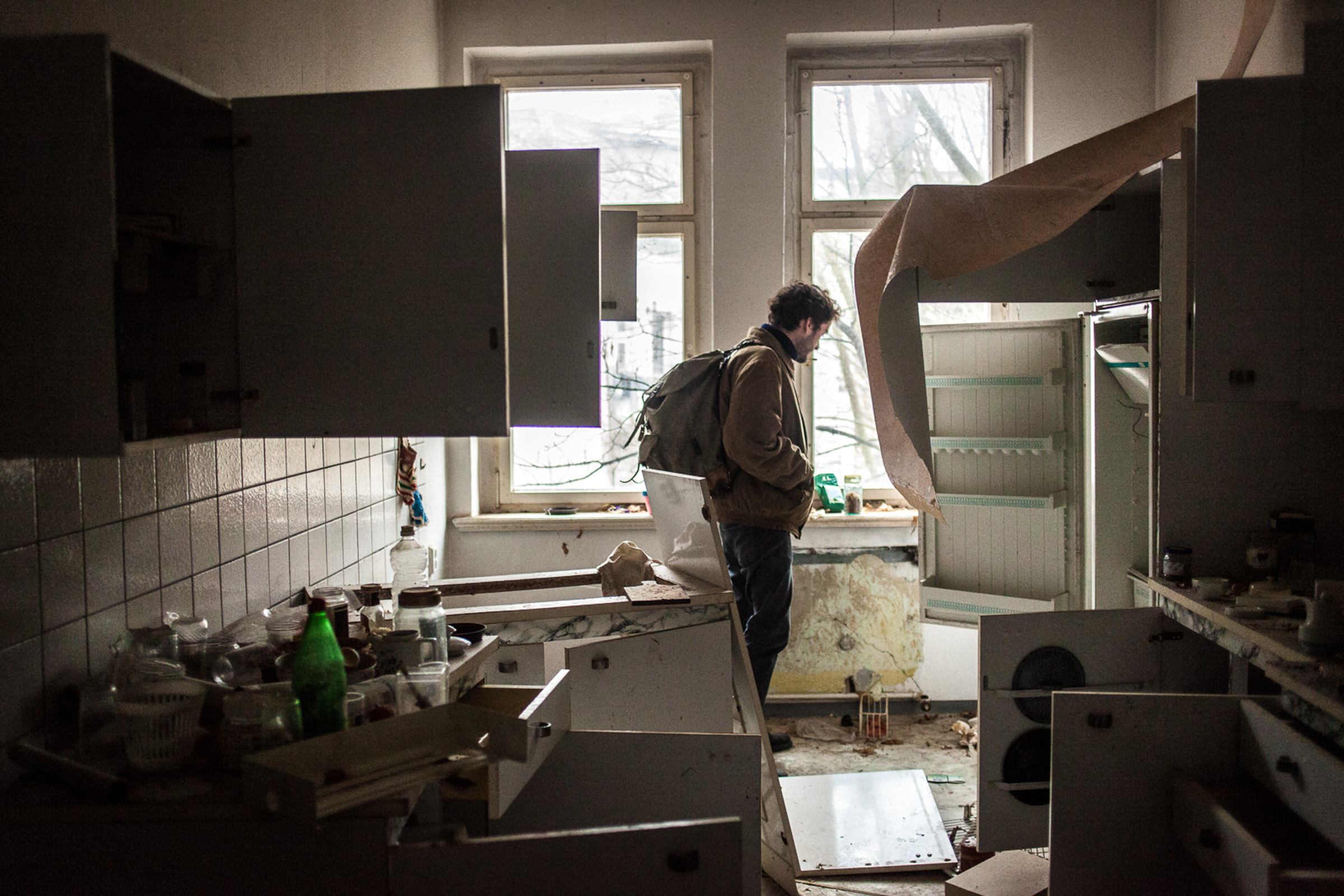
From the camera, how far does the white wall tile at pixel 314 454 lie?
8.46 feet

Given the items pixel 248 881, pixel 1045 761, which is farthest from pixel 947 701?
pixel 248 881

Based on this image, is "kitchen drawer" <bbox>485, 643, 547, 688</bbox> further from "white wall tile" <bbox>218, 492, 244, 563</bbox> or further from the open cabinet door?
the open cabinet door

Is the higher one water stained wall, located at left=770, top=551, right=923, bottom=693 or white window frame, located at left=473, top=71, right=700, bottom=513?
white window frame, located at left=473, top=71, right=700, bottom=513

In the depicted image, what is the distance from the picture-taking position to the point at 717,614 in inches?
103

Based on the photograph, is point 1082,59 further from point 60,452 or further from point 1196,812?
point 60,452

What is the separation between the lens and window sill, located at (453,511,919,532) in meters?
3.85

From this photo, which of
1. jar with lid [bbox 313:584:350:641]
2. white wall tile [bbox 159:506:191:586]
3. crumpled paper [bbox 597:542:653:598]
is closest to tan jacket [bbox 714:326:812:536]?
crumpled paper [bbox 597:542:653:598]

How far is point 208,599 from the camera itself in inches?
81.3

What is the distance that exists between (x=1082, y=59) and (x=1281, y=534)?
226 centimetres

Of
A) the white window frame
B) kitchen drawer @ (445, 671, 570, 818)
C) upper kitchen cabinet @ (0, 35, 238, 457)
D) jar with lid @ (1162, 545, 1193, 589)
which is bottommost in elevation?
kitchen drawer @ (445, 671, 570, 818)

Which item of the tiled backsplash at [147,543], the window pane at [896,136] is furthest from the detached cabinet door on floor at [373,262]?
the window pane at [896,136]

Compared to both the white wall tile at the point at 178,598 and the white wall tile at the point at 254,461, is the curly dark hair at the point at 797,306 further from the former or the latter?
the white wall tile at the point at 178,598

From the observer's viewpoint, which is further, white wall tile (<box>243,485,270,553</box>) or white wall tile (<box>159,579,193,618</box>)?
white wall tile (<box>243,485,270,553</box>)

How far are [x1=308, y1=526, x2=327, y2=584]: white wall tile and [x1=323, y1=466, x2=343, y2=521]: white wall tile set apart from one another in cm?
6
